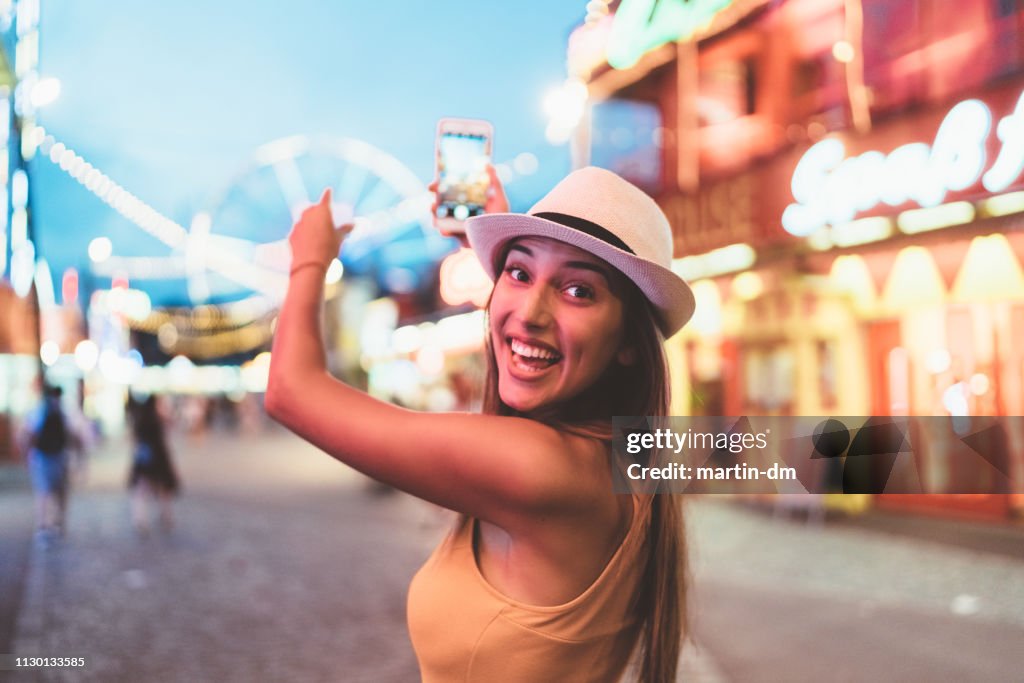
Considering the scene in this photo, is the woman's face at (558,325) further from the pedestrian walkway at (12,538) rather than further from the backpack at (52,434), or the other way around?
the backpack at (52,434)

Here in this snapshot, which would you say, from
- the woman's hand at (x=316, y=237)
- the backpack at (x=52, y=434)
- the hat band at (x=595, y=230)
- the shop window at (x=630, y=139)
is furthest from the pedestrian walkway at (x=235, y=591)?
the shop window at (x=630, y=139)

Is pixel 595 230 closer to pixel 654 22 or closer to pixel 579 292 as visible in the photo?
pixel 579 292

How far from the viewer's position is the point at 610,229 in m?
1.40

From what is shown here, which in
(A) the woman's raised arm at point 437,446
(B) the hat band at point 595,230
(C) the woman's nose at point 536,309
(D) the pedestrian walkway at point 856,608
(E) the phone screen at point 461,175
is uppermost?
(E) the phone screen at point 461,175

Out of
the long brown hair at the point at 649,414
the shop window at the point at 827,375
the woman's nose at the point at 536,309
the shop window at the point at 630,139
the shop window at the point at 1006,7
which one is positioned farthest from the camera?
the shop window at the point at 630,139

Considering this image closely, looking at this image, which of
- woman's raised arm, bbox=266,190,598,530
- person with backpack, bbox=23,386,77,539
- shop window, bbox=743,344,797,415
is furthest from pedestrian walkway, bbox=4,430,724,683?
shop window, bbox=743,344,797,415

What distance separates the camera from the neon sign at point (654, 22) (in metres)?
9.93

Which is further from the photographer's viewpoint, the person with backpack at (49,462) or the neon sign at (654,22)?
the neon sign at (654,22)

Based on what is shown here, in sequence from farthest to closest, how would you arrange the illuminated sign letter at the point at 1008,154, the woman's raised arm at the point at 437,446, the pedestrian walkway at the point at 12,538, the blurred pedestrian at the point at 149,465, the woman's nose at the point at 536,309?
the blurred pedestrian at the point at 149,465 < the illuminated sign letter at the point at 1008,154 < the pedestrian walkway at the point at 12,538 < the woman's nose at the point at 536,309 < the woman's raised arm at the point at 437,446

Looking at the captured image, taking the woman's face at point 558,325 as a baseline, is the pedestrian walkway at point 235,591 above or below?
below

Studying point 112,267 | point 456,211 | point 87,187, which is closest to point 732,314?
point 456,211

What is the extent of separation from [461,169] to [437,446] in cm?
90

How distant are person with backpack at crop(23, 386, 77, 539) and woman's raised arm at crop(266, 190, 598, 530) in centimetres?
921

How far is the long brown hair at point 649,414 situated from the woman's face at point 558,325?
5 cm
